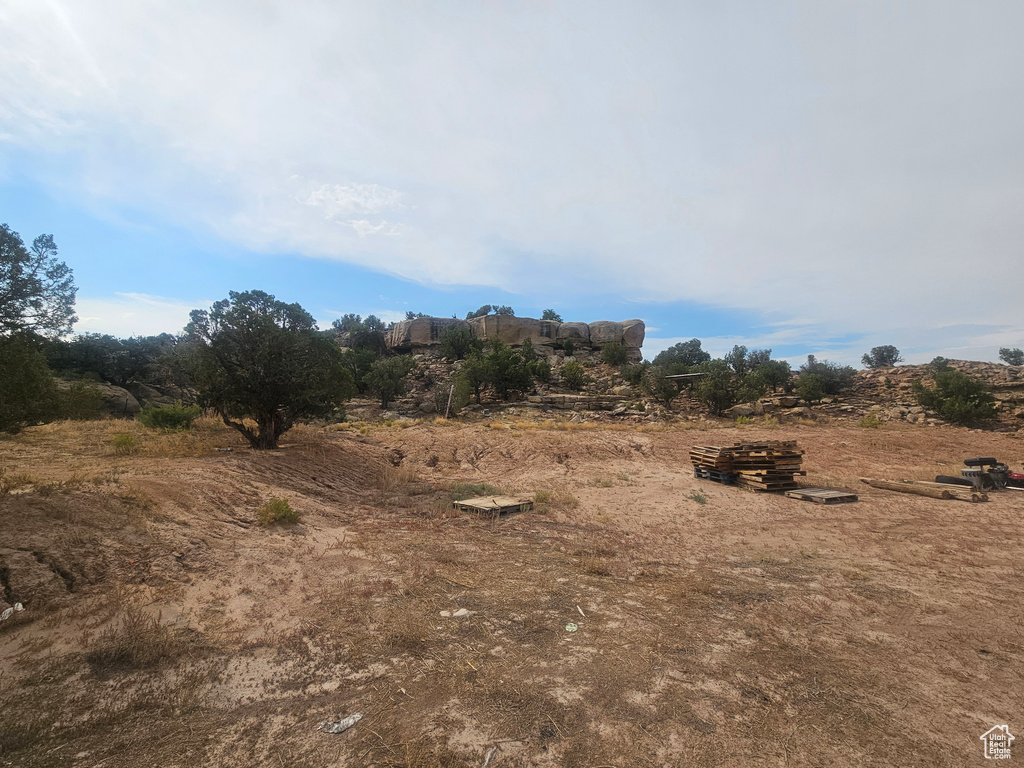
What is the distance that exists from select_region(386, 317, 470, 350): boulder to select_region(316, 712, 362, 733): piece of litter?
181 feet

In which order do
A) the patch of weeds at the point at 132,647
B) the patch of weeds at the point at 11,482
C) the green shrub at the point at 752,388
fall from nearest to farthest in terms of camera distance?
the patch of weeds at the point at 132,647, the patch of weeds at the point at 11,482, the green shrub at the point at 752,388

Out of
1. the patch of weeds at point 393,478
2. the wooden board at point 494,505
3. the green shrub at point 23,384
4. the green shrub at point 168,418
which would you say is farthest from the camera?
the green shrub at point 168,418

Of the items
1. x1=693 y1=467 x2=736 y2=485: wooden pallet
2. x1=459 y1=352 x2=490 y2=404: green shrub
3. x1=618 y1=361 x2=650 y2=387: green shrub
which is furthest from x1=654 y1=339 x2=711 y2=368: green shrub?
x1=693 y1=467 x2=736 y2=485: wooden pallet

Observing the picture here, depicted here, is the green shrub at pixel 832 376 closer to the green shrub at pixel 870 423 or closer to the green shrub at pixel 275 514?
the green shrub at pixel 870 423

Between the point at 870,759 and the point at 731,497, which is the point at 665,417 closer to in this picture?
the point at 731,497

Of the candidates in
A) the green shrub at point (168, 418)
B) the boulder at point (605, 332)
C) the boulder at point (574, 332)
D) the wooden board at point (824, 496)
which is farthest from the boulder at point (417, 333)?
the wooden board at point (824, 496)

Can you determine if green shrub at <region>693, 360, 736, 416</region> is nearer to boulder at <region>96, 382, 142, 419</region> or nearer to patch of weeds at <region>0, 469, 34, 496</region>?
patch of weeds at <region>0, 469, 34, 496</region>

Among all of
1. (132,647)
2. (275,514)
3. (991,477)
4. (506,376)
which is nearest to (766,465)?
(991,477)

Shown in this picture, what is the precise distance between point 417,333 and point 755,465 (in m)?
50.1

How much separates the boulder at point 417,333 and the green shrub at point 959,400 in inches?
1803

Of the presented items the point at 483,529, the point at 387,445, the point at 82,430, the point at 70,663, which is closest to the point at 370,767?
the point at 70,663

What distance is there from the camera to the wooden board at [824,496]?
10211 millimetres

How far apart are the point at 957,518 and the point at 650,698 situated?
9.35 metres

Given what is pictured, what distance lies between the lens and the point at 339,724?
2.91 metres
